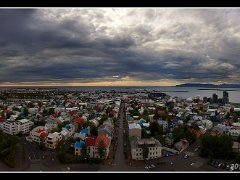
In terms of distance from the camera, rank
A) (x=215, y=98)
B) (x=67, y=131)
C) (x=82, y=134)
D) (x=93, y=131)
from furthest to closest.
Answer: (x=215, y=98), (x=93, y=131), (x=67, y=131), (x=82, y=134)

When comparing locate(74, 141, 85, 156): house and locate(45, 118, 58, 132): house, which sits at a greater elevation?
locate(45, 118, 58, 132): house

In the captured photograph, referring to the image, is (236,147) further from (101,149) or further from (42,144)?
(42,144)

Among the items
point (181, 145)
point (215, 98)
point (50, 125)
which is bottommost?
point (181, 145)

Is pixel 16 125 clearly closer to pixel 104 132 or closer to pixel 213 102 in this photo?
pixel 104 132

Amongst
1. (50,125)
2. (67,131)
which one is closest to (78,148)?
(67,131)

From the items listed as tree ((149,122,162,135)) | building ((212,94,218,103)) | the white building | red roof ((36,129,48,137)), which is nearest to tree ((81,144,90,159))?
red roof ((36,129,48,137))

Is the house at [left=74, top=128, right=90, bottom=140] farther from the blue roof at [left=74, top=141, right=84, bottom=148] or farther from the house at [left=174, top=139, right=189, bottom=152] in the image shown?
the house at [left=174, top=139, right=189, bottom=152]

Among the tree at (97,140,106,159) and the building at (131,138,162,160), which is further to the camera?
the building at (131,138,162,160)
